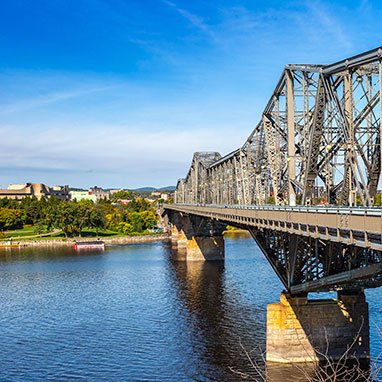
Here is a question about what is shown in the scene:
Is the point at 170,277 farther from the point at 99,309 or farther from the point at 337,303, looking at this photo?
the point at 337,303

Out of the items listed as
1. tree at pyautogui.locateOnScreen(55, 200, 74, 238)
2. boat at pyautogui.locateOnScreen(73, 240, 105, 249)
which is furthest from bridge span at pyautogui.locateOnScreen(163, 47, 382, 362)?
tree at pyautogui.locateOnScreen(55, 200, 74, 238)

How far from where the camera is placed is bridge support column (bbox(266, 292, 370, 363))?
3359 centimetres

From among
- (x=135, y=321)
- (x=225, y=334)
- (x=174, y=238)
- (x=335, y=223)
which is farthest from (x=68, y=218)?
(x=335, y=223)

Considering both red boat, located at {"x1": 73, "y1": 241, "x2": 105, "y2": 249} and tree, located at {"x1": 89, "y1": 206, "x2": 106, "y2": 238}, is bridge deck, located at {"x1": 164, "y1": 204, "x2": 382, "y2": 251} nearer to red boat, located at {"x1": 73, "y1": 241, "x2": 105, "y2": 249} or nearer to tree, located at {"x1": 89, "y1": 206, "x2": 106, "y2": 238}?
red boat, located at {"x1": 73, "y1": 241, "x2": 105, "y2": 249}

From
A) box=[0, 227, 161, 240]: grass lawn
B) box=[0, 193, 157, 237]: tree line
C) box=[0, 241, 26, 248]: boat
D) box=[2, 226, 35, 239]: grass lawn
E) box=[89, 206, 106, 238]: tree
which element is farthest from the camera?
box=[89, 206, 106, 238]: tree

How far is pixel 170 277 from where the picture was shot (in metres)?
75.8

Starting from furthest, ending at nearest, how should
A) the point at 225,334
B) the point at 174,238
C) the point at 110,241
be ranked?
1. the point at 174,238
2. the point at 110,241
3. the point at 225,334

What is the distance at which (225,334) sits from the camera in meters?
42.0

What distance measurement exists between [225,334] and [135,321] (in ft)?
31.1

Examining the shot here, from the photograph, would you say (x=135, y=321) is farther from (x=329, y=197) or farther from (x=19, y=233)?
(x=19, y=233)

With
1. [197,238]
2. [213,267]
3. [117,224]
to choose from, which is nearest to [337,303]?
[213,267]

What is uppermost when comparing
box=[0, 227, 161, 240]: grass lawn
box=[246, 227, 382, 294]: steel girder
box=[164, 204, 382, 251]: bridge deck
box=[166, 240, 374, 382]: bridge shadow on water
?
box=[164, 204, 382, 251]: bridge deck

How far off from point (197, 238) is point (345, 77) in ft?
239

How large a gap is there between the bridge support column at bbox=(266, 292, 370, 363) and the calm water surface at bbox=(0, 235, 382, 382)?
231 cm
